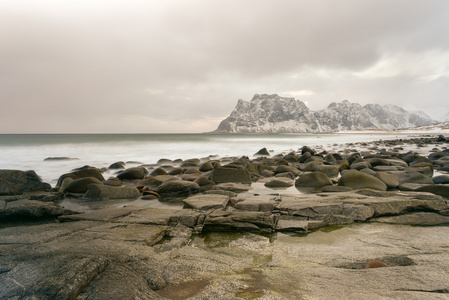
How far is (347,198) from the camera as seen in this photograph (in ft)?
16.6

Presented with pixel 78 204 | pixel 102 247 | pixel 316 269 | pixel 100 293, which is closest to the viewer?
pixel 100 293

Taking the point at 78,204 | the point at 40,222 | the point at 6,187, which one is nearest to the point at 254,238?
the point at 40,222

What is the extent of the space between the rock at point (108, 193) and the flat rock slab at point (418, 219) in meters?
5.81

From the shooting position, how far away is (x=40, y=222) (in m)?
4.37

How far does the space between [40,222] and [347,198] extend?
6.02 meters

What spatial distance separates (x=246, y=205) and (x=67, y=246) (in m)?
3.14

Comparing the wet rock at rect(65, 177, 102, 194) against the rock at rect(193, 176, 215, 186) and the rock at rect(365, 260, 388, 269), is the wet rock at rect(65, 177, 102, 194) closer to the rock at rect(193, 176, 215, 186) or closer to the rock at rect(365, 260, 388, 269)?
the rock at rect(193, 176, 215, 186)

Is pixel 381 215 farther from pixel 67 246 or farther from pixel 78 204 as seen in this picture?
pixel 78 204

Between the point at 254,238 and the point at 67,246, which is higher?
the point at 67,246

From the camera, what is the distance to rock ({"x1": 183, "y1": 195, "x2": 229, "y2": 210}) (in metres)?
5.03

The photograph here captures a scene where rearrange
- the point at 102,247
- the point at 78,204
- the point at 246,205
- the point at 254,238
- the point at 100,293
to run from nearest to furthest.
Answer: the point at 100,293 < the point at 102,247 < the point at 254,238 < the point at 246,205 < the point at 78,204

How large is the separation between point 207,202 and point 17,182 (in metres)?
5.72

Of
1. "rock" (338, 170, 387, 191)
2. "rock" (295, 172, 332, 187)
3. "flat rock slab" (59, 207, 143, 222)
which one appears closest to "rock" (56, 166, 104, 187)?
"flat rock slab" (59, 207, 143, 222)

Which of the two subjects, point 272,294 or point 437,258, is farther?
point 437,258
